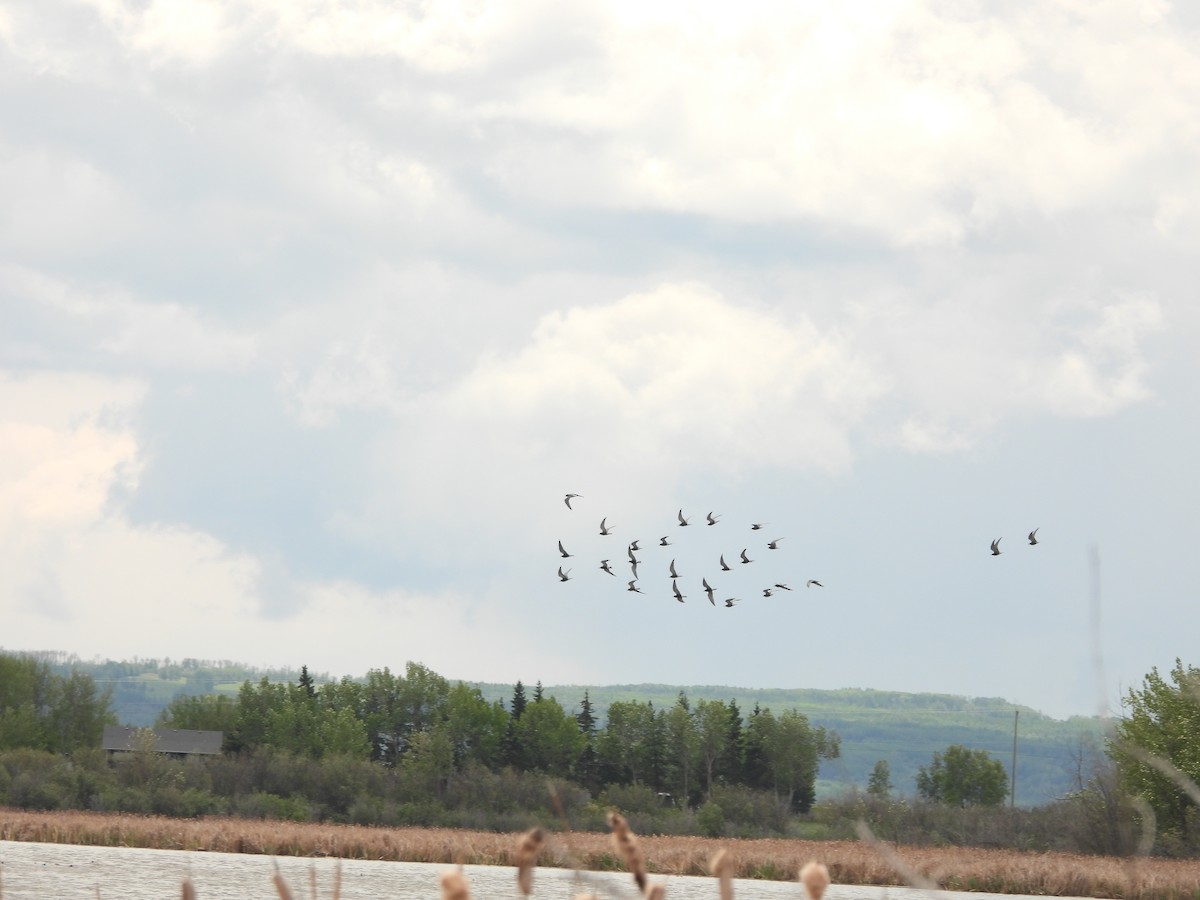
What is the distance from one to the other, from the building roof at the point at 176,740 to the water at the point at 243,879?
192ft

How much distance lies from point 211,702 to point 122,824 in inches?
3045

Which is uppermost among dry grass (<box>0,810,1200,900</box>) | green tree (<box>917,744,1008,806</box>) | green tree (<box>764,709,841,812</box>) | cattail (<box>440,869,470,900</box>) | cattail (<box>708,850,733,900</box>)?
cattail (<box>440,869,470,900</box>)

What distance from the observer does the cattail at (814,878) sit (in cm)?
162

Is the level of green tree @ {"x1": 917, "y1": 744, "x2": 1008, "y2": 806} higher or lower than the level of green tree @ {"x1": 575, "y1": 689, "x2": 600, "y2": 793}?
lower

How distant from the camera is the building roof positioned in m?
104

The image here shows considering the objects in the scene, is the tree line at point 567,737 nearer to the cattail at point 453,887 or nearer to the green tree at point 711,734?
the green tree at point 711,734

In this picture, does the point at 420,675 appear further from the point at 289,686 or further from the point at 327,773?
the point at 327,773

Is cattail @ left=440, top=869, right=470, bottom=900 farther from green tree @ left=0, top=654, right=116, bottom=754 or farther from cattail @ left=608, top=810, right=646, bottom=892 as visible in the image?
green tree @ left=0, top=654, right=116, bottom=754

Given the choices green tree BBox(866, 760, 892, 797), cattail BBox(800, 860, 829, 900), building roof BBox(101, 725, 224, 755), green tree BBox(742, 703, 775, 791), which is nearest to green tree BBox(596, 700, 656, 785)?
green tree BBox(742, 703, 775, 791)

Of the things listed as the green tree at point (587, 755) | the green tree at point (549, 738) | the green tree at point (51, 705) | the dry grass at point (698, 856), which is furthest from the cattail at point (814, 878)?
the green tree at point (51, 705)

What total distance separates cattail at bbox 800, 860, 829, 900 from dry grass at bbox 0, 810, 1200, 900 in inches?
1468

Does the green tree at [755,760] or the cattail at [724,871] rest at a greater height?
the cattail at [724,871]

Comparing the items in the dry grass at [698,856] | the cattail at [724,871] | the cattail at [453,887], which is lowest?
the dry grass at [698,856]

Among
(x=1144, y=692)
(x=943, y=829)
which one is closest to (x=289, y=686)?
(x=943, y=829)
